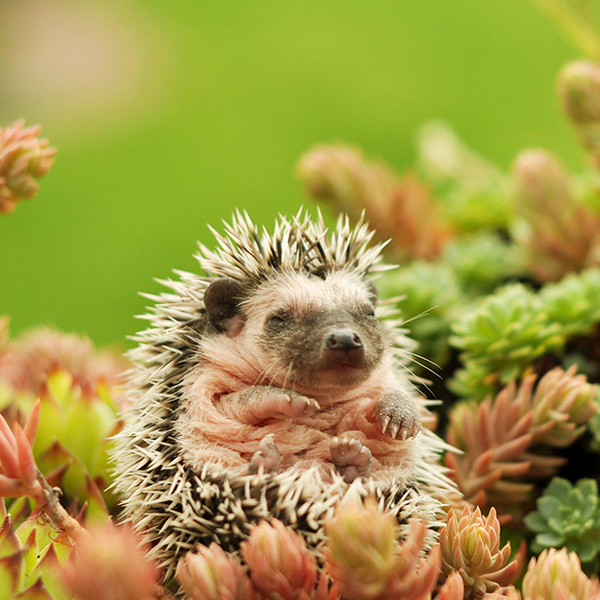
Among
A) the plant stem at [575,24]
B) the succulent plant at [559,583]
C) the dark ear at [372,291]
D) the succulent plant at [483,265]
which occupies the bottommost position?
the succulent plant at [559,583]

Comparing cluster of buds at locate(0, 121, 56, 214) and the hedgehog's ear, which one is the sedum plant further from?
the hedgehog's ear

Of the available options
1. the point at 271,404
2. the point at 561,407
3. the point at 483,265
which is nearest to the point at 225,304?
the point at 271,404

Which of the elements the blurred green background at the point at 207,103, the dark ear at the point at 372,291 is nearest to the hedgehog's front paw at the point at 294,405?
the dark ear at the point at 372,291

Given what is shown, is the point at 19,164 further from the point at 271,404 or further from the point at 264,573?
the point at 264,573

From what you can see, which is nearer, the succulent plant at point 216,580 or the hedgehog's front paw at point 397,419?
the succulent plant at point 216,580

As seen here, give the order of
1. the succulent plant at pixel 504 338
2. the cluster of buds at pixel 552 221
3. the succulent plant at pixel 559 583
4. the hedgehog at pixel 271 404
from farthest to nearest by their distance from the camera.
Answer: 1. the cluster of buds at pixel 552 221
2. the succulent plant at pixel 504 338
3. the hedgehog at pixel 271 404
4. the succulent plant at pixel 559 583

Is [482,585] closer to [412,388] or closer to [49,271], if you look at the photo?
[412,388]

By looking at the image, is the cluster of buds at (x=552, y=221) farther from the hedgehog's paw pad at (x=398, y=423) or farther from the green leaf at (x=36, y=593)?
the green leaf at (x=36, y=593)
